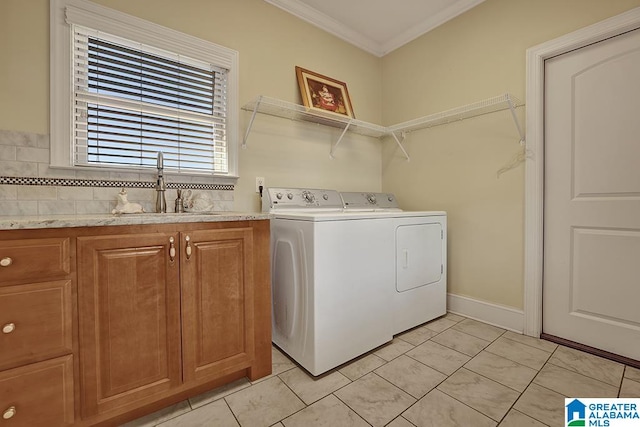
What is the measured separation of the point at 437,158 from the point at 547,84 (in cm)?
89

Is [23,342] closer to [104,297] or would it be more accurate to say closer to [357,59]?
[104,297]

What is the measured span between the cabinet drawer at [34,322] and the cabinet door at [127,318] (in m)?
0.05

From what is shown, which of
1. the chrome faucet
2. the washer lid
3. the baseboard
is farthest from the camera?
the washer lid

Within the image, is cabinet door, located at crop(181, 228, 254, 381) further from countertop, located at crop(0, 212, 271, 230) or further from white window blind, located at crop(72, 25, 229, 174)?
white window blind, located at crop(72, 25, 229, 174)

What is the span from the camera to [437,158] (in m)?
2.59

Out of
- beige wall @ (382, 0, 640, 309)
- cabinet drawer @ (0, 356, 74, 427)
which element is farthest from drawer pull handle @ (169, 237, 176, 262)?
beige wall @ (382, 0, 640, 309)

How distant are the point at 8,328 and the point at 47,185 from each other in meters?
0.84

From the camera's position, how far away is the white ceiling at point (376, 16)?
2.37 meters

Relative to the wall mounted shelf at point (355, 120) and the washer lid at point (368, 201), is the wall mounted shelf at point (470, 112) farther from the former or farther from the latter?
the washer lid at point (368, 201)

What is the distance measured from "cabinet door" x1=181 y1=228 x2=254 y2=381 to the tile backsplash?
2.24 feet

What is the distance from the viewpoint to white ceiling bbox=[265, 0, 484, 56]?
237 centimetres

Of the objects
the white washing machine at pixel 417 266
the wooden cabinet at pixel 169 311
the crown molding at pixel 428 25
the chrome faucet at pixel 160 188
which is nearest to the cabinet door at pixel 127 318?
the wooden cabinet at pixel 169 311

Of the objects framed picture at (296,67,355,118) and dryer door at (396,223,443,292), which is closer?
dryer door at (396,223,443,292)

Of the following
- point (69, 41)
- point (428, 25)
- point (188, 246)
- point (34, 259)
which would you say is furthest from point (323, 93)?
point (34, 259)
